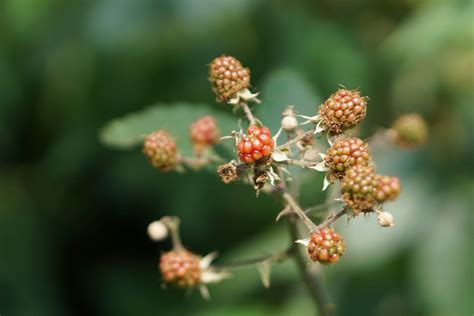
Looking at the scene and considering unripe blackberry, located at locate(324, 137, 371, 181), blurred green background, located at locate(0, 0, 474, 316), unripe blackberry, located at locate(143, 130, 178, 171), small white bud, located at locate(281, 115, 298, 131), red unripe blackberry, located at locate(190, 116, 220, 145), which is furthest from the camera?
blurred green background, located at locate(0, 0, 474, 316)

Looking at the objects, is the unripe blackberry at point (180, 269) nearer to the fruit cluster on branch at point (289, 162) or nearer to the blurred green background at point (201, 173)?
the fruit cluster on branch at point (289, 162)

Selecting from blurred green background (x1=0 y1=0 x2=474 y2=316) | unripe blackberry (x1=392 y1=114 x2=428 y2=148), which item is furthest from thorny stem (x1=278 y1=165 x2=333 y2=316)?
blurred green background (x1=0 y1=0 x2=474 y2=316)

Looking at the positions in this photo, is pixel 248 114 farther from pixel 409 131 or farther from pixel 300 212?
pixel 409 131

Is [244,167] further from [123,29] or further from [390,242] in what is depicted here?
[123,29]

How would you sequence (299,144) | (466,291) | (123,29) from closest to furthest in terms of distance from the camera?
(299,144) → (466,291) → (123,29)

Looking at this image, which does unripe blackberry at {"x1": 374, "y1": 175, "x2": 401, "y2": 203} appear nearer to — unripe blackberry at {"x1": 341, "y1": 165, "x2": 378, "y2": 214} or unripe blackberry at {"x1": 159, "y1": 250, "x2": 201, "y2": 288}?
unripe blackberry at {"x1": 341, "y1": 165, "x2": 378, "y2": 214}

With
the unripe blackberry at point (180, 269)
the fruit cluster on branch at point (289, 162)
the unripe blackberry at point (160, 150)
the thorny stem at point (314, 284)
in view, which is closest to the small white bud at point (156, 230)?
the fruit cluster on branch at point (289, 162)

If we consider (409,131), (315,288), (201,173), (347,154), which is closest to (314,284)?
(315,288)

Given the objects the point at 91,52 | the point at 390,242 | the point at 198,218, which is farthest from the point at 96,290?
the point at 390,242
